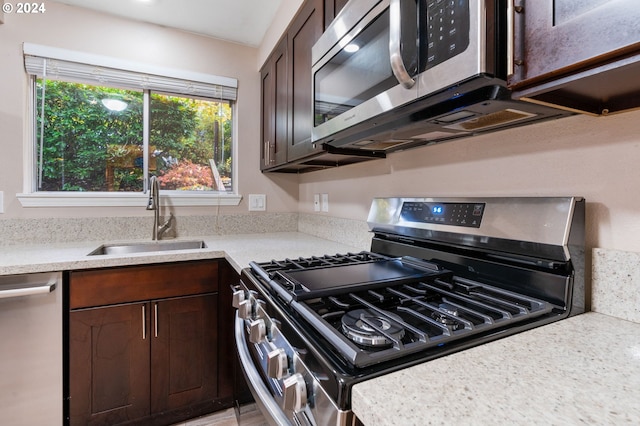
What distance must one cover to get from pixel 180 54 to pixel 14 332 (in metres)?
1.86

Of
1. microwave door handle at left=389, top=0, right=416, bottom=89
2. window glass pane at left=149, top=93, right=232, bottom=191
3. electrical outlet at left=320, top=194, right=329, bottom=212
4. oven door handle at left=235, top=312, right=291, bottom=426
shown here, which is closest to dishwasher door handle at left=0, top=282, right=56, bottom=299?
oven door handle at left=235, top=312, right=291, bottom=426

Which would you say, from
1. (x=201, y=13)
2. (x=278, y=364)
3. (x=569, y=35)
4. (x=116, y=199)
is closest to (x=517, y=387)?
(x=278, y=364)

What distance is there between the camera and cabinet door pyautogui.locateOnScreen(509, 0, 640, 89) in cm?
43

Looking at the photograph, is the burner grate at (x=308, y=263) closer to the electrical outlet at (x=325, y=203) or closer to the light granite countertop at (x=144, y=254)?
the light granite countertop at (x=144, y=254)

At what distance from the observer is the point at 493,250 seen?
→ 866mm

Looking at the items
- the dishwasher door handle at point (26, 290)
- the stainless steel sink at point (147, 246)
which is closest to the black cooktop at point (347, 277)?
the dishwasher door handle at point (26, 290)

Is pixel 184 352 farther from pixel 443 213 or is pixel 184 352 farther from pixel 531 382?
pixel 531 382

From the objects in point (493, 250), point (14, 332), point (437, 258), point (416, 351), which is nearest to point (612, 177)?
point (493, 250)

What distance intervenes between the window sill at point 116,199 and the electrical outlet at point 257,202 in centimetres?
9

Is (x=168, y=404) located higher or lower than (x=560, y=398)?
→ lower

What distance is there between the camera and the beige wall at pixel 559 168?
691mm

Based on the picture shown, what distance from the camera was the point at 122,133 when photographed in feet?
6.83

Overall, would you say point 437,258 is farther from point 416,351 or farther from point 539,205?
point 416,351

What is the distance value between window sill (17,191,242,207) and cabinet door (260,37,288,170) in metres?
0.42
